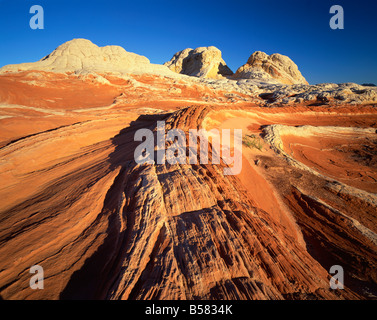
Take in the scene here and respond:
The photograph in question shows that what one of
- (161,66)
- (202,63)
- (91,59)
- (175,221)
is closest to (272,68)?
(202,63)

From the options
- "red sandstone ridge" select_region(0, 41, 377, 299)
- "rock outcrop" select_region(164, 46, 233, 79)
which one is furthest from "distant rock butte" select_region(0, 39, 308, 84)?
"red sandstone ridge" select_region(0, 41, 377, 299)

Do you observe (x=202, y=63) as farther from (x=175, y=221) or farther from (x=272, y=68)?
(x=175, y=221)

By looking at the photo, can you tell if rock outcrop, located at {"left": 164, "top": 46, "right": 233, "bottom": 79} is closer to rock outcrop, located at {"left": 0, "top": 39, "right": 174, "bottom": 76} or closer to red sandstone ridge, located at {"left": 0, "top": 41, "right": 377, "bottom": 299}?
rock outcrop, located at {"left": 0, "top": 39, "right": 174, "bottom": 76}

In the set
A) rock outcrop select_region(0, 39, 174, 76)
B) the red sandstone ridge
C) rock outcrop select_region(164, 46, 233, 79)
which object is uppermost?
rock outcrop select_region(164, 46, 233, 79)

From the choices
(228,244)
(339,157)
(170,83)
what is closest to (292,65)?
(170,83)

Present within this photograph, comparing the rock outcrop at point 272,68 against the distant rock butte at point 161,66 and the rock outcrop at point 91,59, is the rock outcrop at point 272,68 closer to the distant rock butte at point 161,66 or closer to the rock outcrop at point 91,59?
the distant rock butte at point 161,66

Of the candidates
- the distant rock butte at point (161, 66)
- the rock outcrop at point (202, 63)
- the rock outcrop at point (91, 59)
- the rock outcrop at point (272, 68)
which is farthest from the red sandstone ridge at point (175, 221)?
the rock outcrop at point (202, 63)
